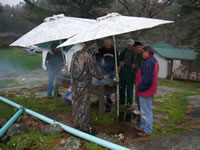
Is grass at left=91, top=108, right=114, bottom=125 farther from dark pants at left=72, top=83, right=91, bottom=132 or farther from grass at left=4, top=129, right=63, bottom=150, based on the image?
grass at left=4, top=129, right=63, bottom=150

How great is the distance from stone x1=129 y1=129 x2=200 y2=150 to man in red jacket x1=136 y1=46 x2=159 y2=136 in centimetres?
33

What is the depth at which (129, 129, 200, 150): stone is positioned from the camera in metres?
2.97

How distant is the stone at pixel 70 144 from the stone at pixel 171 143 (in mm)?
985

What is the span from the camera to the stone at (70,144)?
307cm

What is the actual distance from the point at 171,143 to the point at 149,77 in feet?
4.16

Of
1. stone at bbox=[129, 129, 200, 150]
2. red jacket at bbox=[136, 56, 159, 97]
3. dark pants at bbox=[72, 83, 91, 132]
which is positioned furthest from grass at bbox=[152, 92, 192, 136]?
dark pants at bbox=[72, 83, 91, 132]

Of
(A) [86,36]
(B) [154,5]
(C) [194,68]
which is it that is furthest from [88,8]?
(C) [194,68]

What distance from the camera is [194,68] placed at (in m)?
20.6

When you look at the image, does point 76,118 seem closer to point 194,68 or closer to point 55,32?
point 55,32

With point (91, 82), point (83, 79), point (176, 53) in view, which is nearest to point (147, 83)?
point (91, 82)

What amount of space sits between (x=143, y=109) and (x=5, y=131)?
2946 millimetres

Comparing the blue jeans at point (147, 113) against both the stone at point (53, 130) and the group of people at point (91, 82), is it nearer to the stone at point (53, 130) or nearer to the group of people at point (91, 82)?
the group of people at point (91, 82)

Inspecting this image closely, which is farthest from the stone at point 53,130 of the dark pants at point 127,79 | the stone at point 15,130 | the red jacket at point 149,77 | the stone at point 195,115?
the stone at point 195,115

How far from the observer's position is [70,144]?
10.4 feet
